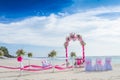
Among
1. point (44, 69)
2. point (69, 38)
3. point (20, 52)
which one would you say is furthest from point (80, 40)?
point (20, 52)

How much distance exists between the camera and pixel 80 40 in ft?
96.5

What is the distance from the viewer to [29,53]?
71.2 m

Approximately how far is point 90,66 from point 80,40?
6.56 meters

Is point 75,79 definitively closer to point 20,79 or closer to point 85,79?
point 85,79

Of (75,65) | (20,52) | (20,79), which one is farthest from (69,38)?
(20,52)

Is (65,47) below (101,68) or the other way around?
the other way around

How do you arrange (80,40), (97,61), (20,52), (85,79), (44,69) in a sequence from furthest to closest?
(20,52), (80,40), (44,69), (97,61), (85,79)

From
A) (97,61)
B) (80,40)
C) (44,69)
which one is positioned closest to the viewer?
(97,61)

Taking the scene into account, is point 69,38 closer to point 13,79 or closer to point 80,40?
point 80,40

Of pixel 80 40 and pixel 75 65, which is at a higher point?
pixel 80 40

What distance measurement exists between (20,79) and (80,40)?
13.7 metres

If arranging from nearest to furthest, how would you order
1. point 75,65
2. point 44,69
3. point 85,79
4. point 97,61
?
point 85,79, point 97,61, point 44,69, point 75,65

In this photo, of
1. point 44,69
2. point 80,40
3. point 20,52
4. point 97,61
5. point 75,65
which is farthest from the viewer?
point 20,52

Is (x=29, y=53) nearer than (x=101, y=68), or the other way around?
(x=101, y=68)
